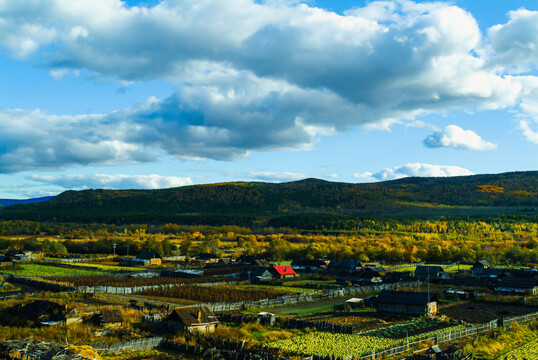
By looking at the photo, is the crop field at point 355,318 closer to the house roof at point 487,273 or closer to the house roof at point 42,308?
the house roof at point 42,308

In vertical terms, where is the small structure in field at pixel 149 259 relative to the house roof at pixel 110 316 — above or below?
below

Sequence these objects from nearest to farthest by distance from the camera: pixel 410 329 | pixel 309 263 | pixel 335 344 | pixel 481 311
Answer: pixel 335 344, pixel 410 329, pixel 481 311, pixel 309 263

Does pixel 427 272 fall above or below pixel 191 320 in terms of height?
below

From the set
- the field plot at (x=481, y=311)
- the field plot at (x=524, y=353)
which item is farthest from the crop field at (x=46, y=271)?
the field plot at (x=524, y=353)

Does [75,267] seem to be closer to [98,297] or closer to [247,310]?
[98,297]

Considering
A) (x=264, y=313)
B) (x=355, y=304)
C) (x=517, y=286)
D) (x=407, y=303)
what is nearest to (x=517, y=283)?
(x=517, y=286)

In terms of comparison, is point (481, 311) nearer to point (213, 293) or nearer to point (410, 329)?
point (410, 329)

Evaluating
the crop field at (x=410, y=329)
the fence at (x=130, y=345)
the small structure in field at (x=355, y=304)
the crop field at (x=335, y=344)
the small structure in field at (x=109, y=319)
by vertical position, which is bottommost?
the small structure in field at (x=355, y=304)
